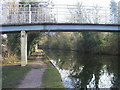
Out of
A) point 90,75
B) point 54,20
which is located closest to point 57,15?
point 54,20

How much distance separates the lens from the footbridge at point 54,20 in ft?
57.3

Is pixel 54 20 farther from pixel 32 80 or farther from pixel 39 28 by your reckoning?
pixel 32 80

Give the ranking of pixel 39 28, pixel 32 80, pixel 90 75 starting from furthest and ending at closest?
1. pixel 39 28
2. pixel 90 75
3. pixel 32 80

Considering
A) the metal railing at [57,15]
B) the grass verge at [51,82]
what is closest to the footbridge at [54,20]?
the metal railing at [57,15]

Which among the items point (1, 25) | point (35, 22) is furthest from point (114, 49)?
point (1, 25)

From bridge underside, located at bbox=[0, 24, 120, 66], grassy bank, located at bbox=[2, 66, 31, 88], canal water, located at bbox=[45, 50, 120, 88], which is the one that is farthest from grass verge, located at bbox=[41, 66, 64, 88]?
bridge underside, located at bbox=[0, 24, 120, 66]

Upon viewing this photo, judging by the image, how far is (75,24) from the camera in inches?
700

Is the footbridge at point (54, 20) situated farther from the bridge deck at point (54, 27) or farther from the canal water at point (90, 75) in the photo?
the canal water at point (90, 75)

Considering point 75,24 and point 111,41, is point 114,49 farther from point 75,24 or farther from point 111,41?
point 75,24

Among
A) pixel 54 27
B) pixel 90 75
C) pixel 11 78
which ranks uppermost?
pixel 54 27

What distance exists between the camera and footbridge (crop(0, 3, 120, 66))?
17.5 metres

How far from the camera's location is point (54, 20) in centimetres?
1836

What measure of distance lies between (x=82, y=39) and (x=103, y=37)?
5908 millimetres

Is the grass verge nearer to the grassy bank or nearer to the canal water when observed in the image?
the canal water
